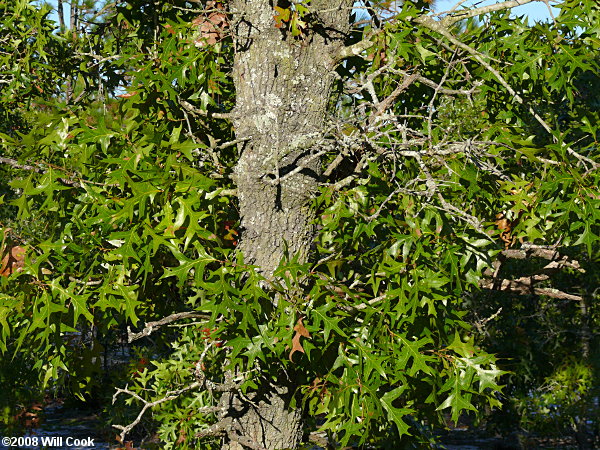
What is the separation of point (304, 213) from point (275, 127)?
1.61 feet

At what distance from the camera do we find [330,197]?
357 cm

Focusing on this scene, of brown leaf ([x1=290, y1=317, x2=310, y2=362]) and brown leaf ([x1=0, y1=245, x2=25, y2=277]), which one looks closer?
brown leaf ([x1=290, y1=317, x2=310, y2=362])

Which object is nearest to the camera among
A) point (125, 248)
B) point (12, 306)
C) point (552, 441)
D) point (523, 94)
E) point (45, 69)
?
point (125, 248)

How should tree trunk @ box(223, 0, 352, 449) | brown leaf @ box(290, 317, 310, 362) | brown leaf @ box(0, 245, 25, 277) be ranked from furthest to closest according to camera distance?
tree trunk @ box(223, 0, 352, 449)
brown leaf @ box(0, 245, 25, 277)
brown leaf @ box(290, 317, 310, 362)

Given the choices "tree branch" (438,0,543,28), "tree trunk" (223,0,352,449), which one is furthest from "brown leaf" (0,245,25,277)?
"tree branch" (438,0,543,28)

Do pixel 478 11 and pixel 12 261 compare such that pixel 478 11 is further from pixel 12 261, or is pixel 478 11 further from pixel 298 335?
pixel 12 261

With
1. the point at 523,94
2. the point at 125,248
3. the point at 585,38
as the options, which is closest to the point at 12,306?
the point at 125,248

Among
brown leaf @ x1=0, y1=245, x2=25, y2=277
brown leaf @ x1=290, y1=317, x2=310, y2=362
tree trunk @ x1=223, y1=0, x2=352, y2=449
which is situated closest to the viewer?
brown leaf @ x1=290, y1=317, x2=310, y2=362

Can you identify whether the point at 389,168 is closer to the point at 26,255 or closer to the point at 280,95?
the point at 280,95

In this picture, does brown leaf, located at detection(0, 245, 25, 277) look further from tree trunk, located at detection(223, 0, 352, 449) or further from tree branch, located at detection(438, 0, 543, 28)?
tree branch, located at detection(438, 0, 543, 28)

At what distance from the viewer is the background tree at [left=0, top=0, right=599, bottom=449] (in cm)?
317

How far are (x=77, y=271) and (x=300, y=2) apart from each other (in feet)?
6.23

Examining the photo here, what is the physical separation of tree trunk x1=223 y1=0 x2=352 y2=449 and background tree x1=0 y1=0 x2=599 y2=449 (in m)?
0.01

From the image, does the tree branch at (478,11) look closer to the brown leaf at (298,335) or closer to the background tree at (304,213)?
the background tree at (304,213)
